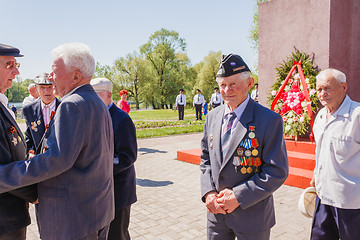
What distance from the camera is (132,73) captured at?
49.2m

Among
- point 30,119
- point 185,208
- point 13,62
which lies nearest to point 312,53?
point 185,208

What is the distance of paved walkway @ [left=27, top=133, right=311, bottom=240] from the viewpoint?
381 centimetres

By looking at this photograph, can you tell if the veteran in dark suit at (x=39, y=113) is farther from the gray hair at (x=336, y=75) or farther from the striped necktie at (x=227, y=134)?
the gray hair at (x=336, y=75)

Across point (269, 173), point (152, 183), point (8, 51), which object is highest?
point (8, 51)

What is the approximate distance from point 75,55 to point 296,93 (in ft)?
20.1

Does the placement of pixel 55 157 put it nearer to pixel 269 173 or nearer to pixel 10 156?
pixel 10 156

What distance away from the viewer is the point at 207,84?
1869 inches

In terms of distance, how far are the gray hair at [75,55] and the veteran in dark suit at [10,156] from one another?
40 centimetres

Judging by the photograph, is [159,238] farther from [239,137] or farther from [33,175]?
[33,175]

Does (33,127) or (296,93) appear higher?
(296,93)

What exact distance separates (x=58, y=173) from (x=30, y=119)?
9.04ft

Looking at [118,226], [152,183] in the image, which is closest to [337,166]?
[118,226]

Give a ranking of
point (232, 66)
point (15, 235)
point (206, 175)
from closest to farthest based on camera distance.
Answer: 1. point (15, 235)
2. point (232, 66)
3. point (206, 175)

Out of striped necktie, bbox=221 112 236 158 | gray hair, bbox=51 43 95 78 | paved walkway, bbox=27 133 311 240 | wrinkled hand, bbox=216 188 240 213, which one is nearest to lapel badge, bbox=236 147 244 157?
striped necktie, bbox=221 112 236 158
